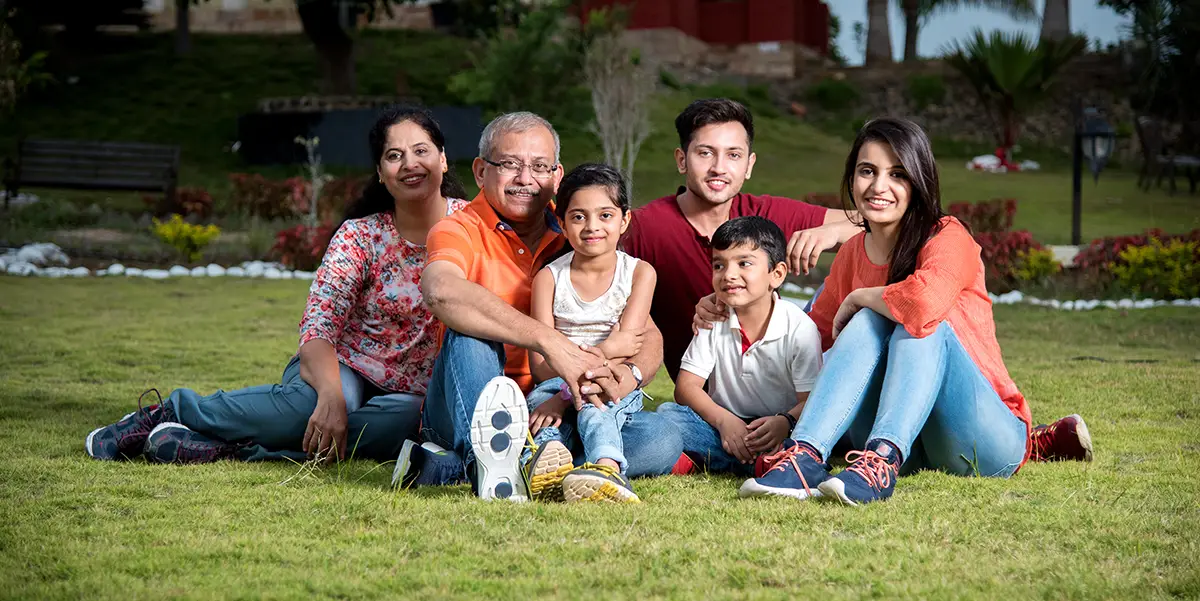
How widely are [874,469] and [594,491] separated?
31.7 inches

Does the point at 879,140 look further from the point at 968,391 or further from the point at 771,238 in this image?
the point at 968,391

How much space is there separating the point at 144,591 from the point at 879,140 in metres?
2.44

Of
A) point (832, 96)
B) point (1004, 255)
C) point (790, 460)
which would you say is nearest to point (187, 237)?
point (1004, 255)

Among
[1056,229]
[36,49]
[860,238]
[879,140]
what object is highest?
[36,49]

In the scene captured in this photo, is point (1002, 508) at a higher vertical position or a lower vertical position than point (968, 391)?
lower

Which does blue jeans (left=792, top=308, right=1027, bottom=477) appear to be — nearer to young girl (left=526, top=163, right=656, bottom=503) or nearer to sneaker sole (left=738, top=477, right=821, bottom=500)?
sneaker sole (left=738, top=477, right=821, bottom=500)

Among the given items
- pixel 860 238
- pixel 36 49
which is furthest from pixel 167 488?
pixel 36 49

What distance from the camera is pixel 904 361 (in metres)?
3.45

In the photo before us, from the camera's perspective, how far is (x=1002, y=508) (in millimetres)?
3283

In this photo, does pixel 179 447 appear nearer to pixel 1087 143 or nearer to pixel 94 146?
pixel 1087 143

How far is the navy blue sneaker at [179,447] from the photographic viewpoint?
13.3 feet

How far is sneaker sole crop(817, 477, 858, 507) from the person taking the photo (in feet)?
10.7

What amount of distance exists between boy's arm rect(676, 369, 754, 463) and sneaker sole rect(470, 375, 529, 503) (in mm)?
703

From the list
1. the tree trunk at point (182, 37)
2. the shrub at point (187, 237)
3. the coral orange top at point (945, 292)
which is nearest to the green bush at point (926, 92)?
the tree trunk at point (182, 37)
